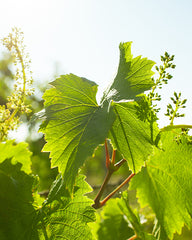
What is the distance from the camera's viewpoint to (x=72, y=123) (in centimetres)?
47

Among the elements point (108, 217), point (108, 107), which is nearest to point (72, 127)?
point (108, 107)

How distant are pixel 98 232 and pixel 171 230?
0.56 ft

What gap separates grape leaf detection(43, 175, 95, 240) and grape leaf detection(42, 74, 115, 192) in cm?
7

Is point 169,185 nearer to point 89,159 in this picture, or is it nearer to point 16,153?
point 89,159

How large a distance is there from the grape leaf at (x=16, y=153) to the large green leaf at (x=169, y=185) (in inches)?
10.0

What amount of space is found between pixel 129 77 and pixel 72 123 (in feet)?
0.49

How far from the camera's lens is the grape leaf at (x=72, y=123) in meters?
0.39

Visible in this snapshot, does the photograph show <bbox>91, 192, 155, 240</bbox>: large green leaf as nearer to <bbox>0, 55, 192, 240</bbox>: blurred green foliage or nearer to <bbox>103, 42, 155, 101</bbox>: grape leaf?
<bbox>0, 55, 192, 240</bbox>: blurred green foliage

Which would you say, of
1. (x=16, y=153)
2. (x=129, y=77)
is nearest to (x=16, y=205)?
(x=16, y=153)

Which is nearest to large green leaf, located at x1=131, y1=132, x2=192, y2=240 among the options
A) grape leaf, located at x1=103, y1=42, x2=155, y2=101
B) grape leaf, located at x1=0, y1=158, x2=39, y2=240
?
grape leaf, located at x1=103, y1=42, x2=155, y2=101

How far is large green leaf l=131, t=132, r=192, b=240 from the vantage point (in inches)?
21.3

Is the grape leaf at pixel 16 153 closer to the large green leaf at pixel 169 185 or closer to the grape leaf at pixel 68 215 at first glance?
the grape leaf at pixel 68 215

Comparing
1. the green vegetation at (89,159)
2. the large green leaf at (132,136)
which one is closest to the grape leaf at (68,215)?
the green vegetation at (89,159)

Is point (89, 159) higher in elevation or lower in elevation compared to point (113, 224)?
higher
